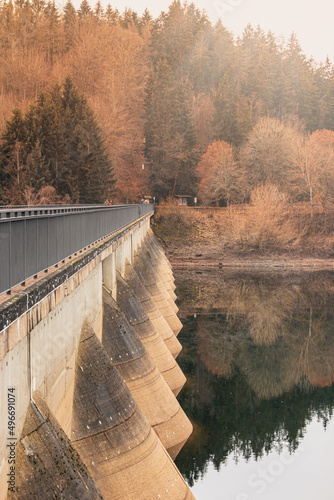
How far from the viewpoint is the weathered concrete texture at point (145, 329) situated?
16.8 m

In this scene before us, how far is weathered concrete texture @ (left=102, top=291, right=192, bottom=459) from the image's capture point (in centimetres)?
1371

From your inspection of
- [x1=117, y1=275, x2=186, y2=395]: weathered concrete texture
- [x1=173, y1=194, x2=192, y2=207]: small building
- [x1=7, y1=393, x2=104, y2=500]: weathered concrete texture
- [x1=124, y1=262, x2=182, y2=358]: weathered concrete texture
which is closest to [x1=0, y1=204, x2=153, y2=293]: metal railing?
[x1=7, y1=393, x2=104, y2=500]: weathered concrete texture

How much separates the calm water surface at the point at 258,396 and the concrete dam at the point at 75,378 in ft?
6.06

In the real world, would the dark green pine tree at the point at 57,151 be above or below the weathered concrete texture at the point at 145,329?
above

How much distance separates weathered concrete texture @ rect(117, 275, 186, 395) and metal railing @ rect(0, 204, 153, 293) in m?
5.16

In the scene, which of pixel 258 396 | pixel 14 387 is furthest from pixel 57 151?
pixel 14 387

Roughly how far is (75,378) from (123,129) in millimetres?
59053

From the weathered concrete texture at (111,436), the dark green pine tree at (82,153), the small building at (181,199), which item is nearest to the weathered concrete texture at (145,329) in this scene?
the weathered concrete texture at (111,436)

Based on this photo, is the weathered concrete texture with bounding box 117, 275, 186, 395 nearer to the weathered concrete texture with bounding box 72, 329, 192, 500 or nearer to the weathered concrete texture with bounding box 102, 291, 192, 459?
the weathered concrete texture with bounding box 102, 291, 192, 459

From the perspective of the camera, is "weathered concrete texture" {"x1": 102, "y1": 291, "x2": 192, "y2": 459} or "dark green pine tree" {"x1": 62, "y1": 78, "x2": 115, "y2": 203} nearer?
"weathered concrete texture" {"x1": 102, "y1": 291, "x2": 192, "y2": 459}

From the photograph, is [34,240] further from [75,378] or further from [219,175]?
[219,175]

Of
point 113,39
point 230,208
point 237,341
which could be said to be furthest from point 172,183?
point 237,341

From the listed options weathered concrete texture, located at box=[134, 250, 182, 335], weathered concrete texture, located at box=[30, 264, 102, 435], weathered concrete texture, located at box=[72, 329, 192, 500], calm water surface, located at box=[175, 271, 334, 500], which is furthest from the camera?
weathered concrete texture, located at box=[134, 250, 182, 335]

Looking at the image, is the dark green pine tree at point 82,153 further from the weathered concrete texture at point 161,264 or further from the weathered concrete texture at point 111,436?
the weathered concrete texture at point 111,436
